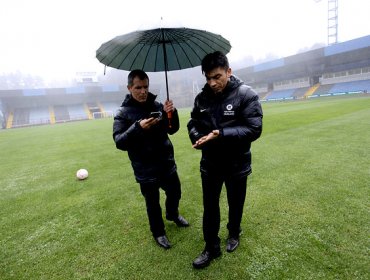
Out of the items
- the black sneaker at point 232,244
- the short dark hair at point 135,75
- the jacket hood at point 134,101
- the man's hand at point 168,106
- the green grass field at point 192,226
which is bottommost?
the green grass field at point 192,226

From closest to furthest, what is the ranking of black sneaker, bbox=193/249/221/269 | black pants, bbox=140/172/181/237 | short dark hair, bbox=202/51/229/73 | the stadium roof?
short dark hair, bbox=202/51/229/73
black sneaker, bbox=193/249/221/269
black pants, bbox=140/172/181/237
the stadium roof

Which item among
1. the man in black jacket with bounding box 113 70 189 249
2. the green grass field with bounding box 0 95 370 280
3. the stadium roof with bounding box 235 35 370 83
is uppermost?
the stadium roof with bounding box 235 35 370 83

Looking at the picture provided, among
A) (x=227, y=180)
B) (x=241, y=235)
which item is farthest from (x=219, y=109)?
(x=241, y=235)

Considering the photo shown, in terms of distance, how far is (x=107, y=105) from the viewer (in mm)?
56094

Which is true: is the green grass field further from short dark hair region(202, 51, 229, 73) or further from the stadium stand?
the stadium stand

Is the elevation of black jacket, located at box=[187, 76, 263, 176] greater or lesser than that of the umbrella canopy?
lesser

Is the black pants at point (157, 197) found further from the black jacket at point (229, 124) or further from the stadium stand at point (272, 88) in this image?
the stadium stand at point (272, 88)

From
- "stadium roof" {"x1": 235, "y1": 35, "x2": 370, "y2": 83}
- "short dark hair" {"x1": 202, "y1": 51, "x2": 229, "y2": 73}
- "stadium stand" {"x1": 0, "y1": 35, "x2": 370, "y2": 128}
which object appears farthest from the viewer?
"stadium stand" {"x1": 0, "y1": 35, "x2": 370, "y2": 128}

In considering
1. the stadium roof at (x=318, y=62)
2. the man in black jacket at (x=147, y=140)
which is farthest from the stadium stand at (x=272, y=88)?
the man in black jacket at (x=147, y=140)

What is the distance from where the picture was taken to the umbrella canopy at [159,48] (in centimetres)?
264

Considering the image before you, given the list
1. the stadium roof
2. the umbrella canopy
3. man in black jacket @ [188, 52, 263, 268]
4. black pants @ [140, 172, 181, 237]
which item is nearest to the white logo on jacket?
man in black jacket @ [188, 52, 263, 268]

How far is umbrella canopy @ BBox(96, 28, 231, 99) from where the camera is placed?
8.66 feet

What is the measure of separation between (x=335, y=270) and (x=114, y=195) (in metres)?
3.76

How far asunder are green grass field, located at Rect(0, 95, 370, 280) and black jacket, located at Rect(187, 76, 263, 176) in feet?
3.43
